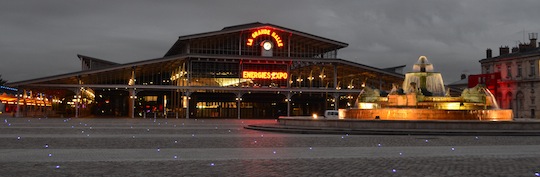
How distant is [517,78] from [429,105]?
63.7 m

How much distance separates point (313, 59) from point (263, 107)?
1456cm

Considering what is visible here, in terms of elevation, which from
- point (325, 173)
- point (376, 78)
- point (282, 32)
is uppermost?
point (282, 32)

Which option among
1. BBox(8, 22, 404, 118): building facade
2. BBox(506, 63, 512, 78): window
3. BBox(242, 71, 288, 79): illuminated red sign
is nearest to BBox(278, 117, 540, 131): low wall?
BBox(8, 22, 404, 118): building facade

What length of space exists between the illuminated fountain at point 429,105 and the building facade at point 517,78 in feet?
173

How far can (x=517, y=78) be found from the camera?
8762 cm

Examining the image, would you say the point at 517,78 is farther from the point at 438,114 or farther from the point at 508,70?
the point at 438,114

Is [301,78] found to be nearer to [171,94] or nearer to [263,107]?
[263,107]

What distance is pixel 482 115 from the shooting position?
30719mm

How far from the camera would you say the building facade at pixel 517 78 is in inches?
3322

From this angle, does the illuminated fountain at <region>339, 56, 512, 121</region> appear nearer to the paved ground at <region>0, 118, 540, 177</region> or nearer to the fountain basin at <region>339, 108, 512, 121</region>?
the fountain basin at <region>339, 108, 512, 121</region>

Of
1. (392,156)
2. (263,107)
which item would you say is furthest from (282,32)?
(392,156)

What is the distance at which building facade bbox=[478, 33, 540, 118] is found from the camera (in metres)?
84.4

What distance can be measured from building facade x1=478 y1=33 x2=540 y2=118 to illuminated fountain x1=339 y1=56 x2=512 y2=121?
2080 inches

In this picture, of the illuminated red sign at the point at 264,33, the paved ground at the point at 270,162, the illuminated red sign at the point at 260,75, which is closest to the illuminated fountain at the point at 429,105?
the paved ground at the point at 270,162
